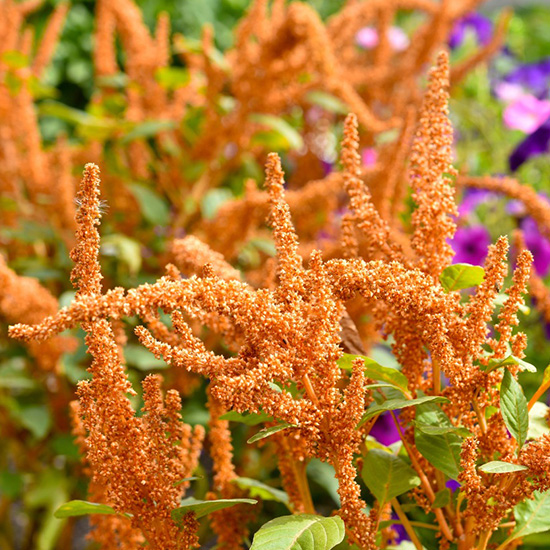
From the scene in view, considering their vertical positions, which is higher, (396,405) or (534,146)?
(534,146)

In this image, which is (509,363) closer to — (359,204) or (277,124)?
(359,204)

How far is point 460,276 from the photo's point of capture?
0.46 meters

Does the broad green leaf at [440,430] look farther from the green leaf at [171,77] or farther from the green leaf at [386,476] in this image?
the green leaf at [171,77]

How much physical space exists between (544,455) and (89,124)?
95cm

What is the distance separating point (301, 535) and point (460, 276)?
0.18 meters

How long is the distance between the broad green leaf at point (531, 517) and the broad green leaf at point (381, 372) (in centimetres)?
→ 10

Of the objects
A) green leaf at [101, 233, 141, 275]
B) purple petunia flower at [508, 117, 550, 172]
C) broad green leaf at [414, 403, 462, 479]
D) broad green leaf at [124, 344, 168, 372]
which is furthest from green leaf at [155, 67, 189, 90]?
broad green leaf at [414, 403, 462, 479]

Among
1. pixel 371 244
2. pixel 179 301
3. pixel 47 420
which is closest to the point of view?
pixel 179 301

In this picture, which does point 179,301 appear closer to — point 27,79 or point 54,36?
point 27,79

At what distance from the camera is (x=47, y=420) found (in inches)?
43.5

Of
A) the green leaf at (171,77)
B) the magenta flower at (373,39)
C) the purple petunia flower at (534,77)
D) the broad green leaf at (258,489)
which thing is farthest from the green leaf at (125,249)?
the purple petunia flower at (534,77)

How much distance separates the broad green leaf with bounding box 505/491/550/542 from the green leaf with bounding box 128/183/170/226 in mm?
777

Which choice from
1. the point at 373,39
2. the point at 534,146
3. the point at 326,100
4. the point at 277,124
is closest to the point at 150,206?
the point at 277,124

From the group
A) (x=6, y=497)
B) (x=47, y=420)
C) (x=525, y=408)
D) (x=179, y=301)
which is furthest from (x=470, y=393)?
(x=6, y=497)
